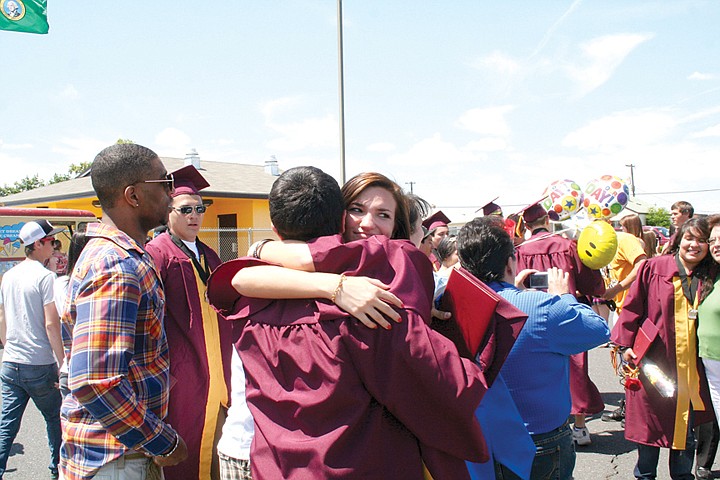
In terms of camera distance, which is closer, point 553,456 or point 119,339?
point 119,339

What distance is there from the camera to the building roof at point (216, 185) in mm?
19047

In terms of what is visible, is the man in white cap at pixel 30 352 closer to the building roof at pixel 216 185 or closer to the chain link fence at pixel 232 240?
the chain link fence at pixel 232 240

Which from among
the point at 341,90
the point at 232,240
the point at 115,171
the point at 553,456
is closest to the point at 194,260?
the point at 115,171

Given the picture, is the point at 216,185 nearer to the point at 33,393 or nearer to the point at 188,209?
the point at 33,393

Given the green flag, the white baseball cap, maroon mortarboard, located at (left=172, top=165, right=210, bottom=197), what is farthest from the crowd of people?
the green flag

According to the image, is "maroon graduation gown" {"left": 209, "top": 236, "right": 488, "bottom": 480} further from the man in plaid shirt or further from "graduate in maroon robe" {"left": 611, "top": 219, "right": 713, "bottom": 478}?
"graduate in maroon robe" {"left": 611, "top": 219, "right": 713, "bottom": 478}

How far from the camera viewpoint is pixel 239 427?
199 centimetres

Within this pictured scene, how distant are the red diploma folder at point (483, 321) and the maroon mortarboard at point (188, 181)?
252cm

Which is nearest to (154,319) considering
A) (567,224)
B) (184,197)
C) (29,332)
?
(184,197)

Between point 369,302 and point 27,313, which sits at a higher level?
point 369,302

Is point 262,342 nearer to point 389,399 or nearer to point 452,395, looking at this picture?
point 389,399

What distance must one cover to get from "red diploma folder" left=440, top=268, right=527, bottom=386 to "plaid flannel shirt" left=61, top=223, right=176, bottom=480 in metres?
1.05

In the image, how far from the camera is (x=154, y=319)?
6.54ft

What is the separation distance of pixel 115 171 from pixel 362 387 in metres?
1.27
